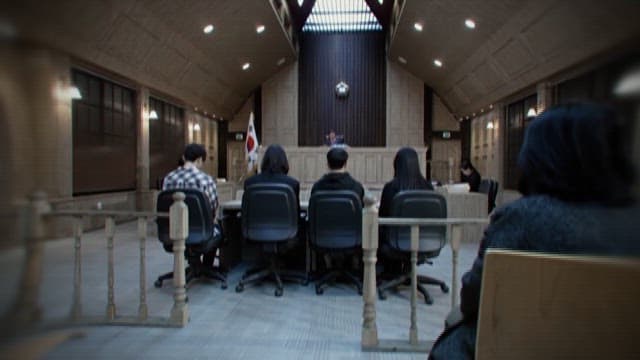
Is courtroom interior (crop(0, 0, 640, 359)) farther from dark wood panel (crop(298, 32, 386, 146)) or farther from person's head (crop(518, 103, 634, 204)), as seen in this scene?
dark wood panel (crop(298, 32, 386, 146))

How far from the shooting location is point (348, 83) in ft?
37.4

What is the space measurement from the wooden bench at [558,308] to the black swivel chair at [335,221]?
1966mm

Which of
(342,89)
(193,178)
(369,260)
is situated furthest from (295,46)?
(369,260)

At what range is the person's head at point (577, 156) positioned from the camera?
0.30m

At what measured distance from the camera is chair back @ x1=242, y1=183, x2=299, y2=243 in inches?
110

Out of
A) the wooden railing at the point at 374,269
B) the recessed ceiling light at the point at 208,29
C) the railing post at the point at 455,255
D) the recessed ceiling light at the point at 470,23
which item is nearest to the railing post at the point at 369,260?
the wooden railing at the point at 374,269

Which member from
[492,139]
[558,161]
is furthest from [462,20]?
[558,161]

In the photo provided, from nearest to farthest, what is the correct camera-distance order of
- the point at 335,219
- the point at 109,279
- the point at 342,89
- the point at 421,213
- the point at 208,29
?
the point at 109,279 → the point at 421,213 → the point at 335,219 → the point at 208,29 → the point at 342,89

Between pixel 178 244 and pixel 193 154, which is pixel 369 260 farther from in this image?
pixel 193 154

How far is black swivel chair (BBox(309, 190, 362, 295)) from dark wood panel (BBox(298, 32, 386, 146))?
876 centimetres

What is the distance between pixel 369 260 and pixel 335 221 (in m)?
0.80

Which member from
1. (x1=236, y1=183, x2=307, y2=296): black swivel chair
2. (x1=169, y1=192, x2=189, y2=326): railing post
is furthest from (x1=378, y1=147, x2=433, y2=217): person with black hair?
(x1=169, y1=192, x2=189, y2=326): railing post

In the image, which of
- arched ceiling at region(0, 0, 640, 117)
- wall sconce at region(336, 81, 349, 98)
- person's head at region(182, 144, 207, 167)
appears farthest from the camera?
wall sconce at region(336, 81, 349, 98)

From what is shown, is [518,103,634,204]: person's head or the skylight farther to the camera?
the skylight
